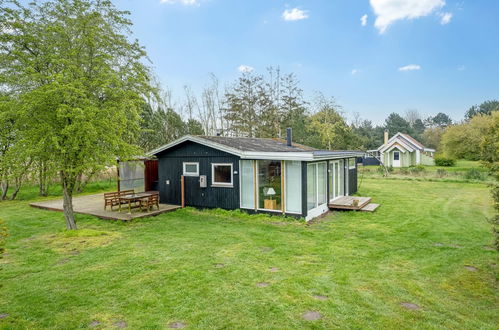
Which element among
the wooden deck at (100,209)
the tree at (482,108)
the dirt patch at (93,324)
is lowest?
the dirt patch at (93,324)

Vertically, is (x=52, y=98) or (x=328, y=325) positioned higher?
(x=52, y=98)

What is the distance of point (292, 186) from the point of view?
9.42 m

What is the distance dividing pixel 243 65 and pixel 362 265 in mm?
27012

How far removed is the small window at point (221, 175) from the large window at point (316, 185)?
2.79m

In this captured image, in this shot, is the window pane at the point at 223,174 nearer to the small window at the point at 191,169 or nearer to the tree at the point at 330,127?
the small window at the point at 191,169

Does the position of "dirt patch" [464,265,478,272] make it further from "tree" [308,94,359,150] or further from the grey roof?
"tree" [308,94,359,150]

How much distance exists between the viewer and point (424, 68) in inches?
1029

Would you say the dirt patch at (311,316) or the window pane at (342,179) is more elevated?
the window pane at (342,179)

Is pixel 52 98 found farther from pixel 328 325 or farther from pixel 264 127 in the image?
pixel 264 127

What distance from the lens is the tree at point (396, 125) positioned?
47.5m

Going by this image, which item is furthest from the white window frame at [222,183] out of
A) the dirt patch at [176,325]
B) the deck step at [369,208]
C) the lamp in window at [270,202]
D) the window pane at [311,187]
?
the dirt patch at [176,325]

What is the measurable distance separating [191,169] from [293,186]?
415cm

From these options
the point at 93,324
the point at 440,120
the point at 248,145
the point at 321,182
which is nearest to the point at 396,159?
the point at 321,182

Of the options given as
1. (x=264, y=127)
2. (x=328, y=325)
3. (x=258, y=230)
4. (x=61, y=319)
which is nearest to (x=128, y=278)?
(x=61, y=319)
